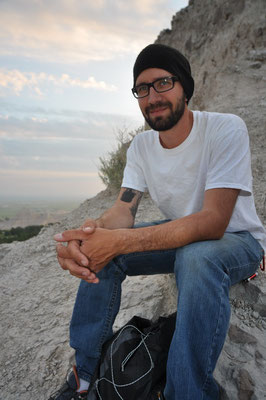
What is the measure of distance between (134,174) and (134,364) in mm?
1368

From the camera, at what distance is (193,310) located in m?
1.35

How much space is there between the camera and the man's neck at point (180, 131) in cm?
210

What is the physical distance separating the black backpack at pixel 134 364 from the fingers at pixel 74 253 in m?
0.51

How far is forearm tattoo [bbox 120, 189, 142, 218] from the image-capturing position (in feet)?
7.49

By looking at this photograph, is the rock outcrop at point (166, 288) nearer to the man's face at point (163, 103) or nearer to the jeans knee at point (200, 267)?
the jeans knee at point (200, 267)

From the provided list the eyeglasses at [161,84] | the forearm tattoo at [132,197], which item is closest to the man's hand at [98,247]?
the forearm tattoo at [132,197]

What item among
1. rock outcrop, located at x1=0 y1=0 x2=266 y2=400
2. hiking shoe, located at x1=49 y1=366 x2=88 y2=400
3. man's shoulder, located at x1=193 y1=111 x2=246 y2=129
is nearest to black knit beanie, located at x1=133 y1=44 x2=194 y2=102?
man's shoulder, located at x1=193 y1=111 x2=246 y2=129

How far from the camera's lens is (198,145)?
6.55 feet

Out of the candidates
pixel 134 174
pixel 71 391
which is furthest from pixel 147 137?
pixel 71 391

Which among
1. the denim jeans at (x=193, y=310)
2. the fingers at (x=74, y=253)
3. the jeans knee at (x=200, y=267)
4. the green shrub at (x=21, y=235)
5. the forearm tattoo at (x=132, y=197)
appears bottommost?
the green shrub at (x=21, y=235)

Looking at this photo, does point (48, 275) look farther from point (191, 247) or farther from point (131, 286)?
point (191, 247)

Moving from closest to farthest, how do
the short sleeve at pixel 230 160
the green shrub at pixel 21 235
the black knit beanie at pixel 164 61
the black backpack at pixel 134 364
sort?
the black backpack at pixel 134 364 < the short sleeve at pixel 230 160 < the black knit beanie at pixel 164 61 < the green shrub at pixel 21 235

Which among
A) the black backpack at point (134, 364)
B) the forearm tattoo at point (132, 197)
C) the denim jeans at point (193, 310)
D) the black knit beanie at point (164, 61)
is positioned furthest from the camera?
the forearm tattoo at point (132, 197)

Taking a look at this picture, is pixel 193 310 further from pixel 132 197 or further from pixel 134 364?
pixel 132 197
